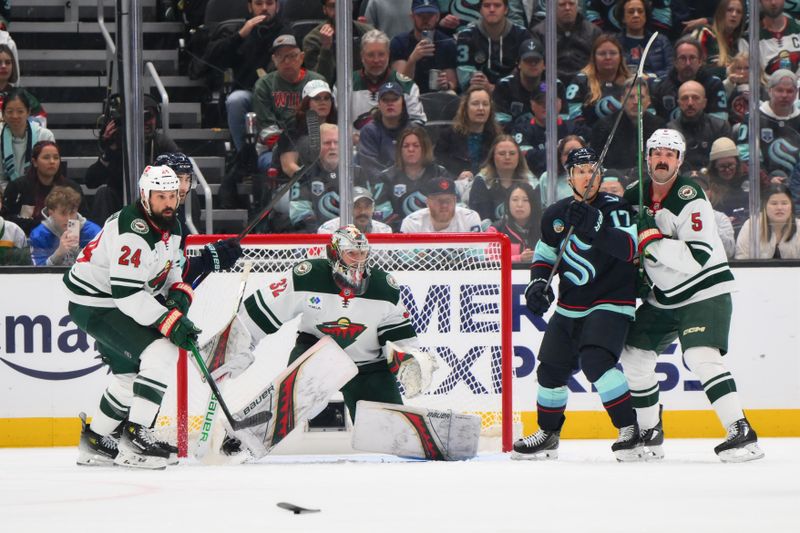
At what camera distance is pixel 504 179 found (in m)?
6.70

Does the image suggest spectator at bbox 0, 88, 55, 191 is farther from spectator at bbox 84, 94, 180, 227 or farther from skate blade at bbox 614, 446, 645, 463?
skate blade at bbox 614, 446, 645, 463

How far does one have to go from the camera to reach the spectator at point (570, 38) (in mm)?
6859

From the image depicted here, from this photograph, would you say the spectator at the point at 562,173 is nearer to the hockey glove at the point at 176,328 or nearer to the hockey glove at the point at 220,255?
the hockey glove at the point at 220,255

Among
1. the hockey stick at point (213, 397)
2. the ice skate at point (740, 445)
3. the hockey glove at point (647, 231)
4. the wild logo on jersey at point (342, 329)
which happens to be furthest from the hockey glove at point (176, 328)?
the ice skate at point (740, 445)

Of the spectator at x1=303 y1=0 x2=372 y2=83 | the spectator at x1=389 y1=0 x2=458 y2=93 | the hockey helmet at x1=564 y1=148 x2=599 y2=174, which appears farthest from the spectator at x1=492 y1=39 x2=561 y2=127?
the hockey helmet at x1=564 y1=148 x2=599 y2=174

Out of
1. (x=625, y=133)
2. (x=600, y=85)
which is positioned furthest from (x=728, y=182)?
(x=600, y=85)

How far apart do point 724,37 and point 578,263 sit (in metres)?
2.42

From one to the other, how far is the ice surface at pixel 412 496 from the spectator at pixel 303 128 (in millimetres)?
1880

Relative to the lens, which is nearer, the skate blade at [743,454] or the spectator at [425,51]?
the skate blade at [743,454]

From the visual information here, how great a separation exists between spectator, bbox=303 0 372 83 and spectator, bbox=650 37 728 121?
61.9 inches

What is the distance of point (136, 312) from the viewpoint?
16.1 ft

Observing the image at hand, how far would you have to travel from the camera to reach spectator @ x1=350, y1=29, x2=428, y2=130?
671 centimetres

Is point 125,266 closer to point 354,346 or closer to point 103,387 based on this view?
point 354,346

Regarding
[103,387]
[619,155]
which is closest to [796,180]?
[619,155]
